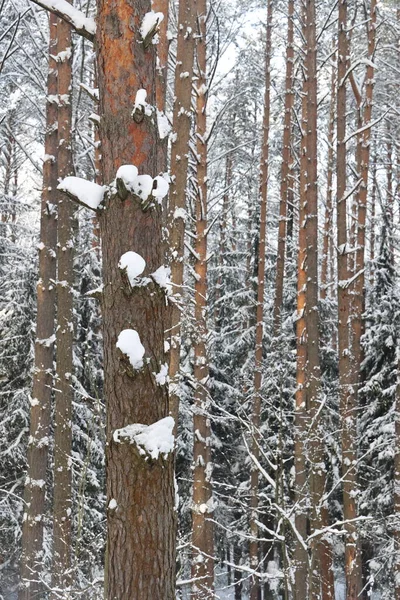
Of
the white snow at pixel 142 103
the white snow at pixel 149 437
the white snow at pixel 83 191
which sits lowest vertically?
the white snow at pixel 149 437

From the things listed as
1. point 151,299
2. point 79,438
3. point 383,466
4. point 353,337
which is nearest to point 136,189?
point 151,299

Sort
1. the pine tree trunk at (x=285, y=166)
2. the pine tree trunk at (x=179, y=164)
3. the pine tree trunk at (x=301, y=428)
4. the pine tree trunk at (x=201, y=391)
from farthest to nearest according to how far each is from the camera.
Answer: the pine tree trunk at (x=285, y=166) → the pine tree trunk at (x=301, y=428) → the pine tree trunk at (x=201, y=391) → the pine tree trunk at (x=179, y=164)

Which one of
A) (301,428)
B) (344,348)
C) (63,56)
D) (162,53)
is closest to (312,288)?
(344,348)

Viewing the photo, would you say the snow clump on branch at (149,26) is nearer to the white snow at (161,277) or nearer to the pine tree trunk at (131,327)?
the pine tree trunk at (131,327)

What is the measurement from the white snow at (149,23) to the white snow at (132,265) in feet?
3.50

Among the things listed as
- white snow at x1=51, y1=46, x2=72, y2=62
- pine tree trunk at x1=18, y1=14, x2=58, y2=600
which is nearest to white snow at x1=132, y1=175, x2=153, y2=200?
pine tree trunk at x1=18, y1=14, x2=58, y2=600

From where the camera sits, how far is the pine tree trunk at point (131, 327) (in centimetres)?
267

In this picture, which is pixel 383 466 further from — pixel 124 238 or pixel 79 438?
pixel 124 238

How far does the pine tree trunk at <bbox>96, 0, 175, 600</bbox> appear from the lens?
267cm

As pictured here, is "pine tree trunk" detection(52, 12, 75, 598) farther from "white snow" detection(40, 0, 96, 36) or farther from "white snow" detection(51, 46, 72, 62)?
"white snow" detection(40, 0, 96, 36)

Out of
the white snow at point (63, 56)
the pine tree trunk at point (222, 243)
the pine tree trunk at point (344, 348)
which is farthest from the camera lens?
the pine tree trunk at point (222, 243)

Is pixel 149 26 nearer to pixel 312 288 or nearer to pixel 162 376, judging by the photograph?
pixel 162 376

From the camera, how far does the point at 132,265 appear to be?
274 cm

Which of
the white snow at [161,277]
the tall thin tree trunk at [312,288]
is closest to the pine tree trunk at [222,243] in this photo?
the tall thin tree trunk at [312,288]
